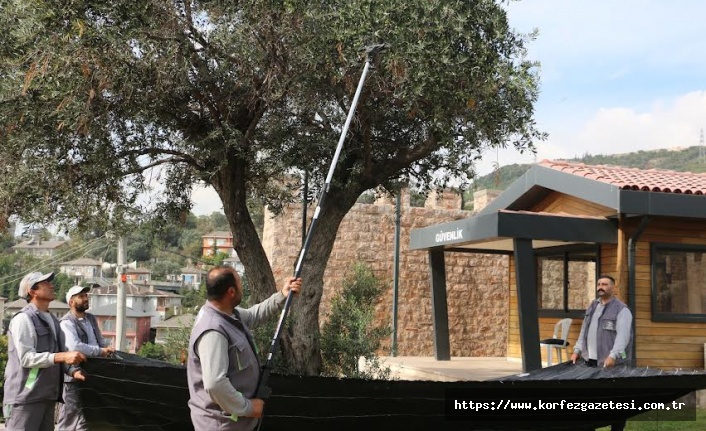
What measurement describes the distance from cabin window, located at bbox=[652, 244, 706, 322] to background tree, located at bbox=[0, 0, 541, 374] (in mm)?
3586

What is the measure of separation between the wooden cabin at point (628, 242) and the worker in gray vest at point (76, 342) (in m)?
6.48

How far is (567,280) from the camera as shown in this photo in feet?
47.7

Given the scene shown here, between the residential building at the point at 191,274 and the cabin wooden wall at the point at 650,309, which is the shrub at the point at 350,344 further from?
the residential building at the point at 191,274

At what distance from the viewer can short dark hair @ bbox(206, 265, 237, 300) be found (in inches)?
165

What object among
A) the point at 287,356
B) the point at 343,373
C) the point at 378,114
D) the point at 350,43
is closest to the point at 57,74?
the point at 350,43

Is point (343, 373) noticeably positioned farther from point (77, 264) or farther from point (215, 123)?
point (77, 264)

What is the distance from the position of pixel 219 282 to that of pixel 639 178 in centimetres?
1032

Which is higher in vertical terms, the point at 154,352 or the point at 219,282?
the point at 219,282

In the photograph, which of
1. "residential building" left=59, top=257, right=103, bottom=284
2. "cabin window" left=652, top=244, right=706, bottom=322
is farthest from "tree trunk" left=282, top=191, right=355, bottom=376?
"residential building" left=59, top=257, right=103, bottom=284

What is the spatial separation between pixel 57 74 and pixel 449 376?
24.4ft

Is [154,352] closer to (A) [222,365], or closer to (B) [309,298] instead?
(B) [309,298]

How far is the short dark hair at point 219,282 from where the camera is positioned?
4.18 meters

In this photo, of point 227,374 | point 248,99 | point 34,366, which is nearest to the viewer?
point 227,374

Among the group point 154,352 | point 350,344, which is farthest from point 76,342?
point 154,352
